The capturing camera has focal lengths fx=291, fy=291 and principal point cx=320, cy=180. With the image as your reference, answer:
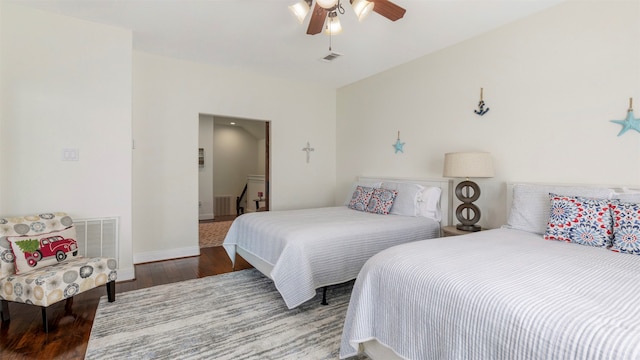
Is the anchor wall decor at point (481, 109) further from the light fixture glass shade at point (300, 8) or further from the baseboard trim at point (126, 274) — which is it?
the baseboard trim at point (126, 274)

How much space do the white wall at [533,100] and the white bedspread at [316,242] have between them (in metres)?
1.01

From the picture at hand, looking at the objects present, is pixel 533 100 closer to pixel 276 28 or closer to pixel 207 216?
pixel 276 28

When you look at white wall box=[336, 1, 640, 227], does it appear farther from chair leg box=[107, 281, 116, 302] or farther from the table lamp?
chair leg box=[107, 281, 116, 302]

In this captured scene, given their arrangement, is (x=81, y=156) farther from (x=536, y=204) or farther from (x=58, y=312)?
(x=536, y=204)

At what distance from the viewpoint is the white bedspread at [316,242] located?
7.52ft

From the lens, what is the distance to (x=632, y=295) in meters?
1.09

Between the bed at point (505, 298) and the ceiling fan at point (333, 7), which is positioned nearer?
the bed at point (505, 298)

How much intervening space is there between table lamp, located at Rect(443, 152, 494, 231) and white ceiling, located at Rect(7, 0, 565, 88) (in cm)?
128

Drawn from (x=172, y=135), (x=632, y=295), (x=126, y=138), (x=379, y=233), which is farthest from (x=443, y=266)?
(x=172, y=135)

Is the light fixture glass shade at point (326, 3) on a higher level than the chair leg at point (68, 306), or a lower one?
higher

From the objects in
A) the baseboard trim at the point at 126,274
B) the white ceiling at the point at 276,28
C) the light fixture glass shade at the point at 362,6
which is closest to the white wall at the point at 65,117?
the baseboard trim at the point at 126,274

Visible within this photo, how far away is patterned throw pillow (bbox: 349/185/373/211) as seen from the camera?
361 centimetres

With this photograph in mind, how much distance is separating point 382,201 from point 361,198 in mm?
346

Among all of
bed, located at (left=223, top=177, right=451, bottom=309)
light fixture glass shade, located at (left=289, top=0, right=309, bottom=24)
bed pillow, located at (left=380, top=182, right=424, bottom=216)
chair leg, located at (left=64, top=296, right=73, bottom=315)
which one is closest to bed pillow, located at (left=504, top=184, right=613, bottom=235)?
bed, located at (left=223, top=177, right=451, bottom=309)
